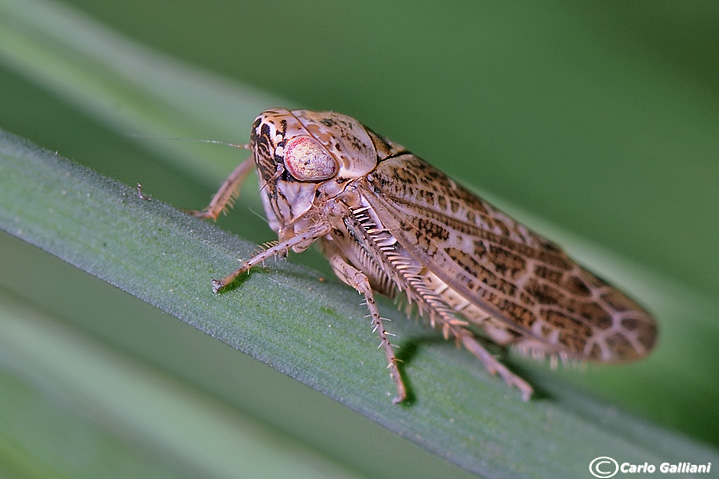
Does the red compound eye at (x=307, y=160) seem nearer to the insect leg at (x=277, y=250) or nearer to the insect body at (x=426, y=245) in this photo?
the insect body at (x=426, y=245)

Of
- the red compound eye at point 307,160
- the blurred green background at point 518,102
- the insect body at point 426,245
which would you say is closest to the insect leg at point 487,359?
the insect body at point 426,245

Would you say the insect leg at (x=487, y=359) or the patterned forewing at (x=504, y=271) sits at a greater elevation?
the patterned forewing at (x=504, y=271)

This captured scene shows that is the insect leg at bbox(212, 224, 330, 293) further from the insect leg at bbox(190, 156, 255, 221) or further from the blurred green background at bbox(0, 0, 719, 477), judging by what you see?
the blurred green background at bbox(0, 0, 719, 477)

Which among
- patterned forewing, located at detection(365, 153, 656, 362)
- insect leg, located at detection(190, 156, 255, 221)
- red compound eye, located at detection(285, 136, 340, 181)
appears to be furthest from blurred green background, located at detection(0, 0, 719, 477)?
red compound eye, located at detection(285, 136, 340, 181)

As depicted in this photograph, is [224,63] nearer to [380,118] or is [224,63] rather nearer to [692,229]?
[380,118]

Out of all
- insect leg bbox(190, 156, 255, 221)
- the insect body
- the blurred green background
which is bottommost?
insect leg bbox(190, 156, 255, 221)

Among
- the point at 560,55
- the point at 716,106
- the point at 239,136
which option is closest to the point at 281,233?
the point at 239,136
